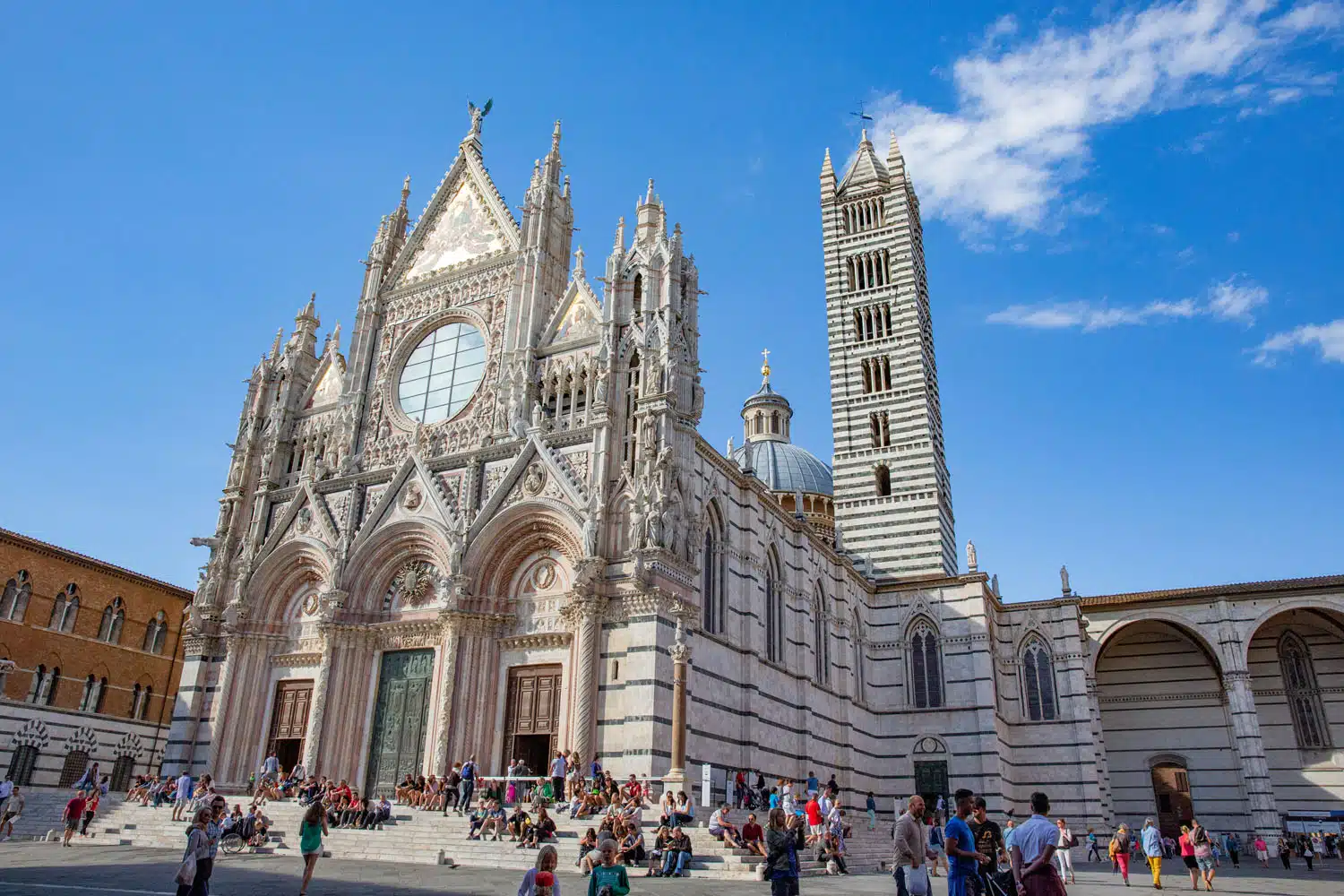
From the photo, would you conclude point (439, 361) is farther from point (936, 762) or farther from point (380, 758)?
point (936, 762)

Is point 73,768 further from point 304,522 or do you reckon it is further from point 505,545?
point 505,545

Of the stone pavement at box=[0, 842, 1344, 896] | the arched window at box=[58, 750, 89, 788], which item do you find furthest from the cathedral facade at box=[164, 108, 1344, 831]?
the arched window at box=[58, 750, 89, 788]

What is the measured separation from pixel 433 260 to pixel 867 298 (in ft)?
62.6

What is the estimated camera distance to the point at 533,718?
76.5 ft

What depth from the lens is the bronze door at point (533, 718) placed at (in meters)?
23.1

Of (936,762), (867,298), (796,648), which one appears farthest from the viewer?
(867,298)

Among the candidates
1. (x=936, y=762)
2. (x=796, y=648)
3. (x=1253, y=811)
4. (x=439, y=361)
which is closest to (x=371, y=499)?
(x=439, y=361)

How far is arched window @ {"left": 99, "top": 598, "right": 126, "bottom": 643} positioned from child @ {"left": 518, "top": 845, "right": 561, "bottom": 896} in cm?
3118

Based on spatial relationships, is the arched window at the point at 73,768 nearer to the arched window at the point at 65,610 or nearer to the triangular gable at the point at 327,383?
the arched window at the point at 65,610

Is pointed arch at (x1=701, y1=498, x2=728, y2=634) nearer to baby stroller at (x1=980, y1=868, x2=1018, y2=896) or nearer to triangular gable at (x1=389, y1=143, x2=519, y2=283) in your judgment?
triangular gable at (x1=389, y1=143, x2=519, y2=283)

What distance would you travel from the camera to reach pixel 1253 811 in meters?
34.4

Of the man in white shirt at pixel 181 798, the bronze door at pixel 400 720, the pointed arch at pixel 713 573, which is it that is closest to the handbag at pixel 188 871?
the man in white shirt at pixel 181 798

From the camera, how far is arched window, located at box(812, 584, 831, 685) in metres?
31.7

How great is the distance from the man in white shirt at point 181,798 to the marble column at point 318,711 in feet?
8.78
